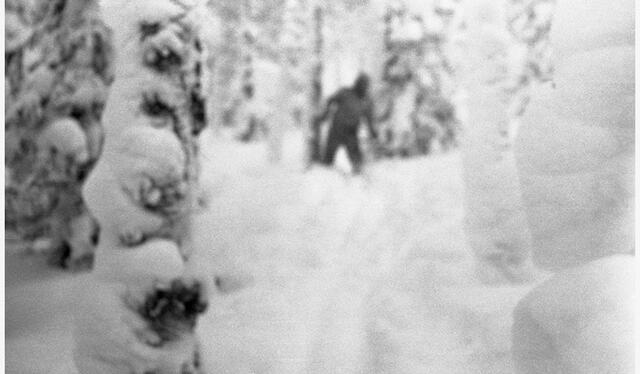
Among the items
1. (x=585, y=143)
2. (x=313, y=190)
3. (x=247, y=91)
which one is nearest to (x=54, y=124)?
(x=247, y=91)

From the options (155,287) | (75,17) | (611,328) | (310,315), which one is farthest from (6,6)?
(611,328)

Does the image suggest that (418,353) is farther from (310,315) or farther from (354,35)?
(354,35)

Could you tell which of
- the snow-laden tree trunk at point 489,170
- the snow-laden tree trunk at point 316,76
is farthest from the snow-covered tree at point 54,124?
the snow-laden tree trunk at point 489,170

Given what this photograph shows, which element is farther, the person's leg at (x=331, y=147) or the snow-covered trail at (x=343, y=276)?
the person's leg at (x=331, y=147)

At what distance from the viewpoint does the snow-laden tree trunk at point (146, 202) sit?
1.37 m

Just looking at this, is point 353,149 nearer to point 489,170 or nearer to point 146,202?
point 489,170

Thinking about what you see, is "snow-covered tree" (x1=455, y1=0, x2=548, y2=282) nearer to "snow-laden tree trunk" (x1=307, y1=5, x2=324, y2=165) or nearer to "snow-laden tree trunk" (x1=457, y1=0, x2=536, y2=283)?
"snow-laden tree trunk" (x1=457, y1=0, x2=536, y2=283)

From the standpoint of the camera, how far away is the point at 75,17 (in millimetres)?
1574

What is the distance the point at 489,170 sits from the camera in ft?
5.42

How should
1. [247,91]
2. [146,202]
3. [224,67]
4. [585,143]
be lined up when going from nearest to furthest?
[146,202] → [585,143] → [224,67] → [247,91]

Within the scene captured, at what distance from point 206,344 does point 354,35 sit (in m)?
0.86

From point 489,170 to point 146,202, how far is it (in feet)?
2.90

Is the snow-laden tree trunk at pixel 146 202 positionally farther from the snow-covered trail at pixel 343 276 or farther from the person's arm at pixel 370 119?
the person's arm at pixel 370 119

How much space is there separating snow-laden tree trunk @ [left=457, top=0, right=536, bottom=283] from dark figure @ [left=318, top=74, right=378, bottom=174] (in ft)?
0.94
